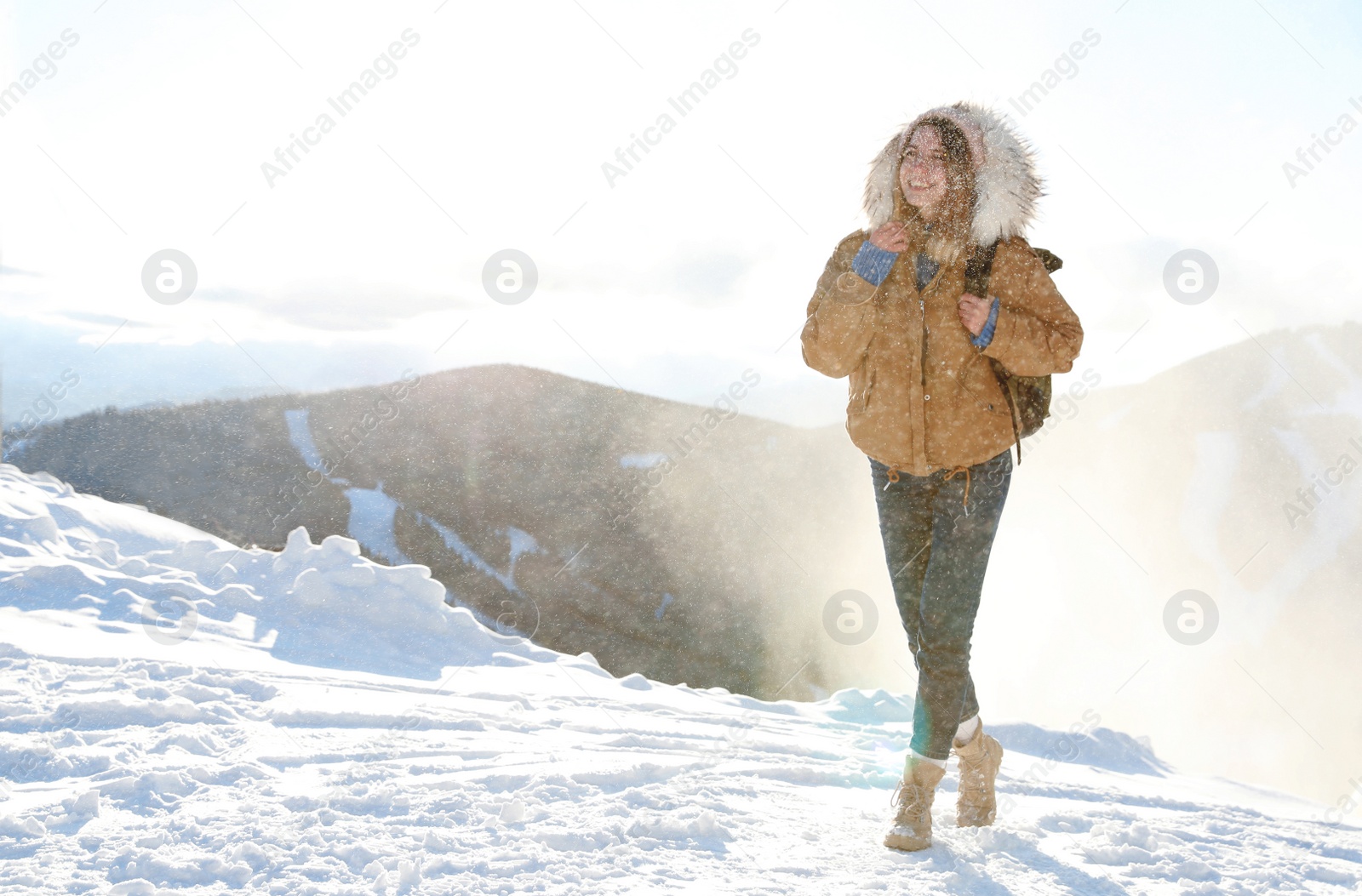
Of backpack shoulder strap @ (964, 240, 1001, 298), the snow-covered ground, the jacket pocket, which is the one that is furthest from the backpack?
the snow-covered ground

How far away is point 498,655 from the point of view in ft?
15.9

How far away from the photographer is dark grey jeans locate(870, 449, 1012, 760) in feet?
8.18

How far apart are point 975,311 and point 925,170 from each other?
501 millimetres

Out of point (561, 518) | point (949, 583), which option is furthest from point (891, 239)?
point (561, 518)

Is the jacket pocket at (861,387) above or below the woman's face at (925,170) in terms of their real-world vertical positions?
below

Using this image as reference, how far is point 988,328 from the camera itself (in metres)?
2.43

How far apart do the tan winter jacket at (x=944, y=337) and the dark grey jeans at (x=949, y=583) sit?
8 centimetres

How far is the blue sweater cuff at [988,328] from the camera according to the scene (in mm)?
2428

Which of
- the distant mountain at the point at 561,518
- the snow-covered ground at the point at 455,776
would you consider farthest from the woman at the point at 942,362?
the distant mountain at the point at 561,518

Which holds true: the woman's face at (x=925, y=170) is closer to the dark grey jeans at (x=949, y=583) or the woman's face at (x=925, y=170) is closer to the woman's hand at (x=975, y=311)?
the woman's hand at (x=975, y=311)

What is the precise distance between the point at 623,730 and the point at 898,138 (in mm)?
2532

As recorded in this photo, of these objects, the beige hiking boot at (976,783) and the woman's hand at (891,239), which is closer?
the woman's hand at (891,239)

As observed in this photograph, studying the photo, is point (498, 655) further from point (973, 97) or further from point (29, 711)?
point (973, 97)

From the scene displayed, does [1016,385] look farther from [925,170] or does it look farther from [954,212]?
[925,170]
